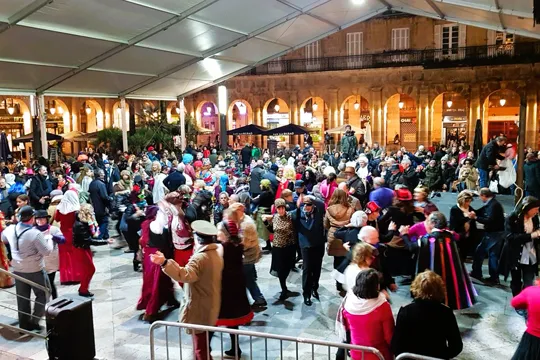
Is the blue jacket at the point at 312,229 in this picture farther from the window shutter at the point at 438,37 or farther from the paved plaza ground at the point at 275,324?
the window shutter at the point at 438,37

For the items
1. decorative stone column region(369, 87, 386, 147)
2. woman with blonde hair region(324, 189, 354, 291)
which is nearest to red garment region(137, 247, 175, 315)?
woman with blonde hair region(324, 189, 354, 291)

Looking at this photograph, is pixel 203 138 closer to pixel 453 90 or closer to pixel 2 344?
pixel 453 90

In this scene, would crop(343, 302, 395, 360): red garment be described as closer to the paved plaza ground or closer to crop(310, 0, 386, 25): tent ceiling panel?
the paved plaza ground

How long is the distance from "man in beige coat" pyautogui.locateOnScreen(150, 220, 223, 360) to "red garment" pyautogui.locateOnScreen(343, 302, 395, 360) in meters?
1.44

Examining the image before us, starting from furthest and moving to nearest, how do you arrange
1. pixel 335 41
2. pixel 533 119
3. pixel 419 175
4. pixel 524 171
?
1. pixel 335 41
2. pixel 533 119
3. pixel 419 175
4. pixel 524 171

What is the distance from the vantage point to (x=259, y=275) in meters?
8.73

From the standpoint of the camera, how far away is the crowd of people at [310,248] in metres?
4.11

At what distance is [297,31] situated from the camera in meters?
17.8

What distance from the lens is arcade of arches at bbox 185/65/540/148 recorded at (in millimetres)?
28078

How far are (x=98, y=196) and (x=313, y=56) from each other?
24.4 metres

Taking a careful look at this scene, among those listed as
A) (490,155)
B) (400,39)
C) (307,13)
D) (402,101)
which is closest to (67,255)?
(490,155)

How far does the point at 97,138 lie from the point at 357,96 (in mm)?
17275

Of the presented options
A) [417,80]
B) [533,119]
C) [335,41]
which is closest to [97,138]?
[335,41]

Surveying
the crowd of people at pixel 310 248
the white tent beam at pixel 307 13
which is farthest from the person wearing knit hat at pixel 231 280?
the white tent beam at pixel 307 13
